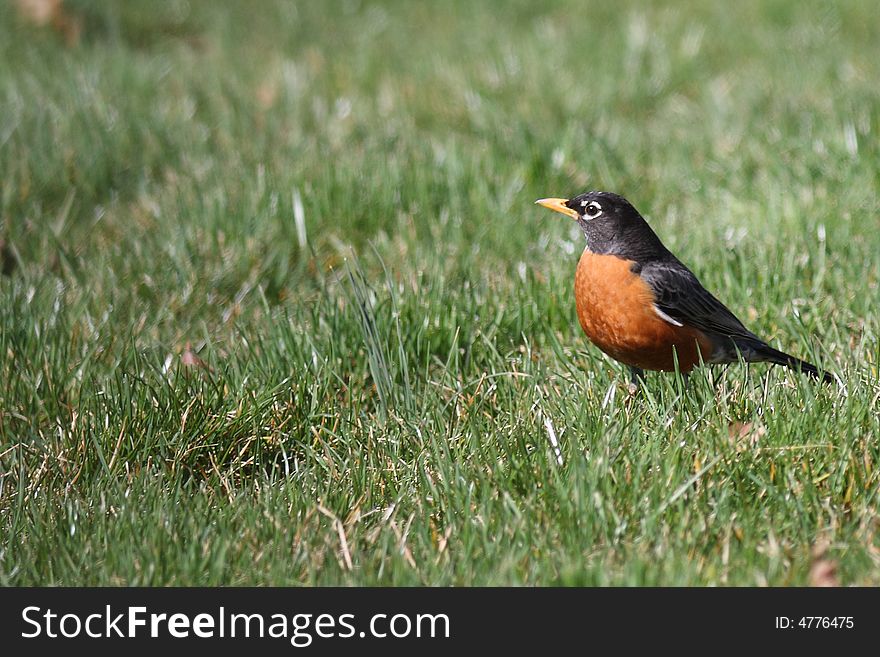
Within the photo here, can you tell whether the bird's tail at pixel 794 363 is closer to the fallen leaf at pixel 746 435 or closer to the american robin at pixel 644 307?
the american robin at pixel 644 307

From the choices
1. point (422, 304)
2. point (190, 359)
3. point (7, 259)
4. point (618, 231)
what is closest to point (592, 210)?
point (618, 231)

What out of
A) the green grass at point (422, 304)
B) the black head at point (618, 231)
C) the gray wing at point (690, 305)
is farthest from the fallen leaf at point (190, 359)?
the gray wing at point (690, 305)

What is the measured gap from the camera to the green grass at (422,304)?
2824 mm

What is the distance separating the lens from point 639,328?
3574mm

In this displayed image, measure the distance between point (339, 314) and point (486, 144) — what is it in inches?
103

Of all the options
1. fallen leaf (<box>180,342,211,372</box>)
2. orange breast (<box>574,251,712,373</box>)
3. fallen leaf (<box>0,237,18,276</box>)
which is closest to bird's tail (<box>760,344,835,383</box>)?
orange breast (<box>574,251,712,373</box>)

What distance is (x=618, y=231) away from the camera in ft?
12.9

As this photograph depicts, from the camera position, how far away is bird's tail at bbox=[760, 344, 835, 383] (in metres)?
3.49

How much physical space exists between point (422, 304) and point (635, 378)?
924mm

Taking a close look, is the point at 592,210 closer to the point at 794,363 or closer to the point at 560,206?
the point at 560,206

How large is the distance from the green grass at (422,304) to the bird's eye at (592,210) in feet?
1.45

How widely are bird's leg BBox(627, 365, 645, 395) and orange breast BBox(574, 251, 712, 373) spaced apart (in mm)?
84
